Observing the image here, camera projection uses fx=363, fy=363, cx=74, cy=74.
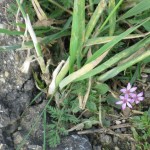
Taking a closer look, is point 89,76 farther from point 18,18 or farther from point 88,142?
point 18,18

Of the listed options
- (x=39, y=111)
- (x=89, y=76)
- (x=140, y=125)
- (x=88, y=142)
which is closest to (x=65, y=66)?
(x=89, y=76)

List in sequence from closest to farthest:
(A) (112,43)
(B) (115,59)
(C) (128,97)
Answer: (A) (112,43) < (B) (115,59) < (C) (128,97)

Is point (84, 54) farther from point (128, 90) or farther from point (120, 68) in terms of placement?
point (128, 90)

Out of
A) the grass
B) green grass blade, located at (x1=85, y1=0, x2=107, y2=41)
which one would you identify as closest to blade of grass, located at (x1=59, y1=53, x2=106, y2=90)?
the grass

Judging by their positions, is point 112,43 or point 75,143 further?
point 75,143

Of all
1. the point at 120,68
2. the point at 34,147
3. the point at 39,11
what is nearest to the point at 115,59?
the point at 120,68

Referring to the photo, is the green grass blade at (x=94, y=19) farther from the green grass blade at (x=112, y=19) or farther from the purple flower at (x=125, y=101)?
the purple flower at (x=125, y=101)
